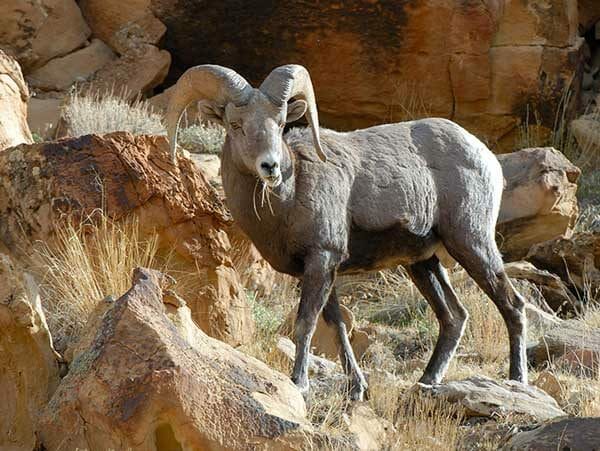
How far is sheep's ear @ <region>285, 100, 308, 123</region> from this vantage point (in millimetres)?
7937

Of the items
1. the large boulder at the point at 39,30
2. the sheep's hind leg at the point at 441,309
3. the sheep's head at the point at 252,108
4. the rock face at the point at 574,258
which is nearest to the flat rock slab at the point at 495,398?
the sheep's hind leg at the point at 441,309

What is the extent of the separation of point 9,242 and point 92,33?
258 inches

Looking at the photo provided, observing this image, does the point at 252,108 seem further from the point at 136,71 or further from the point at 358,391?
the point at 136,71

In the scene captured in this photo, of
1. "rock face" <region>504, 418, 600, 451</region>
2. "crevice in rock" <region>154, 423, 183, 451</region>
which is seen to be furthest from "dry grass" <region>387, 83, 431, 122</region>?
"crevice in rock" <region>154, 423, 183, 451</region>

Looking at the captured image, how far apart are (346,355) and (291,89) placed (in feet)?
6.05

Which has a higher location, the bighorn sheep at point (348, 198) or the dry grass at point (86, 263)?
the bighorn sheep at point (348, 198)

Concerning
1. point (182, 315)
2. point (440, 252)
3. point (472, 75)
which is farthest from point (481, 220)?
point (472, 75)

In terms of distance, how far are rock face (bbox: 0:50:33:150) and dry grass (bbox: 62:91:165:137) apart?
1.35m

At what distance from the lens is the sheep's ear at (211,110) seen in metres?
7.88

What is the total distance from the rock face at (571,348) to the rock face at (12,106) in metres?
4.64

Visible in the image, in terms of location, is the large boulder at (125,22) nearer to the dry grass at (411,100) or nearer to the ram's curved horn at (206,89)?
the dry grass at (411,100)

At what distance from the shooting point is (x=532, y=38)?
1466 cm

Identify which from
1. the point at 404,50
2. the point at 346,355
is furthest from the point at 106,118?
the point at 346,355

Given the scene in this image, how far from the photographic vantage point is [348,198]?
8.12m
